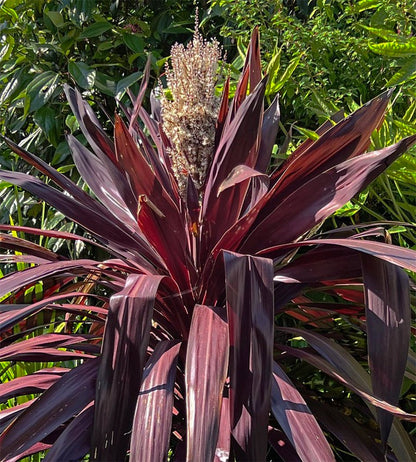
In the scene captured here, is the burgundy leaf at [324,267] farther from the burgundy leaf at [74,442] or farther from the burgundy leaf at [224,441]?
the burgundy leaf at [74,442]

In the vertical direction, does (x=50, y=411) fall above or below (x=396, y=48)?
below

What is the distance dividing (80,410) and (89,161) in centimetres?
63

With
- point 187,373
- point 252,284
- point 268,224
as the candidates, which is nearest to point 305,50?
point 268,224

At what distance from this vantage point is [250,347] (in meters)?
0.83

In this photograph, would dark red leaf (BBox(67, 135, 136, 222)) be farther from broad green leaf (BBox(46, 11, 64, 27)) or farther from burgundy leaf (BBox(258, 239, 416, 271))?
broad green leaf (BBox(46, 11, 64, 27))

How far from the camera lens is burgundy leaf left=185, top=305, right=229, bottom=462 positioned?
0.73 m

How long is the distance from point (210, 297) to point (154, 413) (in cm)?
31

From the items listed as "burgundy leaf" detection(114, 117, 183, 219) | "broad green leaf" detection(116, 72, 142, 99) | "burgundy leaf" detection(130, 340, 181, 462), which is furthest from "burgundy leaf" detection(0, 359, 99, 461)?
"broad green leaf" detection(116, 72, 142, 99)

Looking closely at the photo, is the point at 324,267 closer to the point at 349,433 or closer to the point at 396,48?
the point at 349,433

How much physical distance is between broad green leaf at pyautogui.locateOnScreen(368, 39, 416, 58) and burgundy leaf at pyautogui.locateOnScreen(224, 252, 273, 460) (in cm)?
64

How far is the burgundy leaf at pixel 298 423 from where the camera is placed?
812 mm

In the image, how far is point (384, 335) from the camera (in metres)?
0.85

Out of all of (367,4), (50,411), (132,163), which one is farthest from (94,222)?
(367,4)

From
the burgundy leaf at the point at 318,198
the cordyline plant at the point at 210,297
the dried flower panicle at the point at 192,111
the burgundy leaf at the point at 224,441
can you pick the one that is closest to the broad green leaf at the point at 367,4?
the cordyline plant at the point at 210,297
